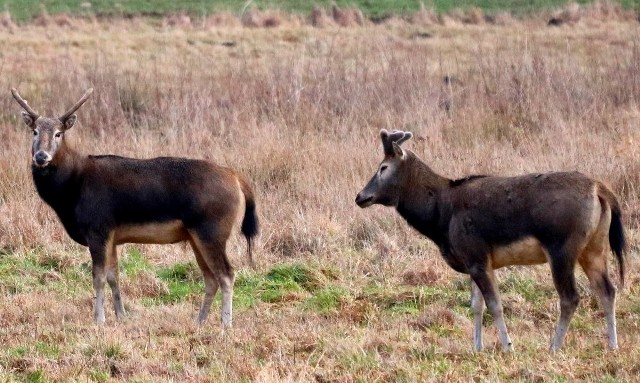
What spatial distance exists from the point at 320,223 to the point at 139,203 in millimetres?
2933

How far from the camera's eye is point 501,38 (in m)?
27.1

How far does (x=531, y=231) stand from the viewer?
8.08 metres

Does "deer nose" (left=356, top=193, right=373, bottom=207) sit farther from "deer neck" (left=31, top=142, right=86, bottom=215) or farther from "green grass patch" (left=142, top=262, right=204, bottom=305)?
"deer neck" (left=31, top=142, right=86, bottom=215)

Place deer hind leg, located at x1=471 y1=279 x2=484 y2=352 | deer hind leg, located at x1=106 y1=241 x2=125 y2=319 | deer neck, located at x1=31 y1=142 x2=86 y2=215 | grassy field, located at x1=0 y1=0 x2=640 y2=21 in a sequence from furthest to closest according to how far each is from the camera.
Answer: grassy field, located at x1=0 y1=0 x2=640 y2=21, deer neck, located at x1=31 y1=142 x2=86 y2=215, deer hind leg, located at x1=106 y1=241 x2=125 y2=319, deer hind leg, located at x1=471 y1=279 x2=484 y2=352

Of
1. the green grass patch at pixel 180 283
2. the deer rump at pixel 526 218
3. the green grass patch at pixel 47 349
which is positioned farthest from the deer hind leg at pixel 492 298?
the green grass patch at pixel 180 283

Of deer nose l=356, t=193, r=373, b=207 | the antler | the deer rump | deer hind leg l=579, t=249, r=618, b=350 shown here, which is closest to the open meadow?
deer hind leg l=579, t=249, r=618, b=350

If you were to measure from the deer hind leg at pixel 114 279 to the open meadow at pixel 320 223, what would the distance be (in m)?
0.15

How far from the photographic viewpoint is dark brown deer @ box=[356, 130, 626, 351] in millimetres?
7938

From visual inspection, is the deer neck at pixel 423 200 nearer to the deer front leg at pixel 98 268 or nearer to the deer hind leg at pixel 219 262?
the deer hind leg at pixel 219 262

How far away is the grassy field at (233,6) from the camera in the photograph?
3847 centimetres

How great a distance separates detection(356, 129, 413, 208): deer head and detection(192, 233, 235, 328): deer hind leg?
4.38 ft

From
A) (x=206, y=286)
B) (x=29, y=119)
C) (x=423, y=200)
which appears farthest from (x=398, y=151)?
(x=29, y=119)

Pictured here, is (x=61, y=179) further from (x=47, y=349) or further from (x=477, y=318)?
(x=477, y=318)

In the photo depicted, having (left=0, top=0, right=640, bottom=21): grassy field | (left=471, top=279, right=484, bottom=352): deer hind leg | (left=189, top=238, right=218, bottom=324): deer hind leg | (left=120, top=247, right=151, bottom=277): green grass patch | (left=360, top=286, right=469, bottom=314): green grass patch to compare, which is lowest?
(left=0, top=0, right=640, bottom=21): grassy field
